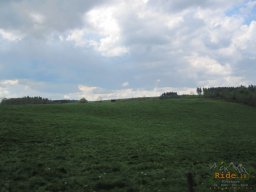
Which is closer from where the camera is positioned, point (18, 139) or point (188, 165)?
point (188, 165)

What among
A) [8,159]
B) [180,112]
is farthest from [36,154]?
[180,112]

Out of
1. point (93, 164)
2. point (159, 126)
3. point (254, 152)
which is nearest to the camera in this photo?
point (93, 164)

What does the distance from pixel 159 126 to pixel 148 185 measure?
33907 mm

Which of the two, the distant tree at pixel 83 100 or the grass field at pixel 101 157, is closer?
the grass field at pixel 101 157

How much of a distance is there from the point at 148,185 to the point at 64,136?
18546mm

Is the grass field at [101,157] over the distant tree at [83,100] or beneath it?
beneath

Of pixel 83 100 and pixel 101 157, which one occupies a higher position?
pixel 83 100

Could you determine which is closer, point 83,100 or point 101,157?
point 101,157

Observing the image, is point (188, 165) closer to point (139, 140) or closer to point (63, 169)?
point (63, 169)

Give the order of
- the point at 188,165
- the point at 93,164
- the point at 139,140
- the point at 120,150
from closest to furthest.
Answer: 1. the point at 93,164
2. the point at 188,165
3. the point at 120,150
4. the point at 139,140

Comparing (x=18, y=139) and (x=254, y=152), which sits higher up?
(x=18, y=139)

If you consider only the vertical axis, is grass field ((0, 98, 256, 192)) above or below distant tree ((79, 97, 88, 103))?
below

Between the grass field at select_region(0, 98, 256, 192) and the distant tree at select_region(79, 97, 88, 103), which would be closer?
the grass field at select_region(0, 98, 256, 192)

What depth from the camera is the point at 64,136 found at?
3438 centimetres
